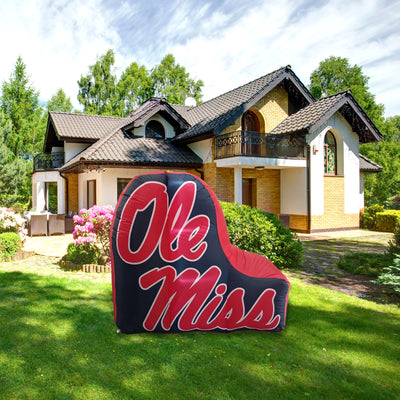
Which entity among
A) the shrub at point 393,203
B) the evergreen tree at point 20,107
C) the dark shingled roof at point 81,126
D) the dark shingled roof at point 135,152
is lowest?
the shrub at point 393,203

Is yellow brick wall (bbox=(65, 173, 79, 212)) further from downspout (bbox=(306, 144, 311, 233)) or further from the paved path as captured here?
downspout (bbox=(306, 144, 311, 233))

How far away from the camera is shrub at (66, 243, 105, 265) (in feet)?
25.6

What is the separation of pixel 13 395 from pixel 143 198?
2150mm

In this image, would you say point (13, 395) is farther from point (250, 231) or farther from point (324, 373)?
point (250, 231)

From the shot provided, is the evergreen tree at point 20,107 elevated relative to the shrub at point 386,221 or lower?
elevated

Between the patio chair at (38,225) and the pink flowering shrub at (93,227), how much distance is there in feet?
24.4

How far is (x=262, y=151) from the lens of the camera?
16.0 metres

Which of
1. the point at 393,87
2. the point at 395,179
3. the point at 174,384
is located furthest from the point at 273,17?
the point at 393,87

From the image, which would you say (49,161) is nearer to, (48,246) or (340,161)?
(48,246)

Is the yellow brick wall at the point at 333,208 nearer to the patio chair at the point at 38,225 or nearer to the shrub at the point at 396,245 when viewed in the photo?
the shrub at the point at 396,245

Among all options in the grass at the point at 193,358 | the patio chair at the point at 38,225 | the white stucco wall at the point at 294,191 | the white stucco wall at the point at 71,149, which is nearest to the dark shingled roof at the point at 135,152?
the white stucco wall at the point at 71,149

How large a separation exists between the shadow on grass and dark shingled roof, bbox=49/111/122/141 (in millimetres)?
15595

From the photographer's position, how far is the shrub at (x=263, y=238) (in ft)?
25.6

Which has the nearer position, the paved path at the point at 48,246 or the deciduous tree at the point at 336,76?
the paved path at the point at 48,246
